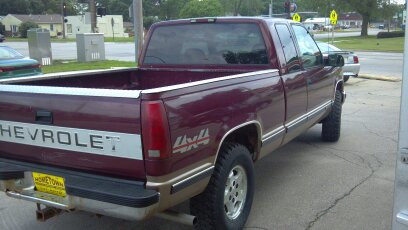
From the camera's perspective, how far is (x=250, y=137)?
13.7ft

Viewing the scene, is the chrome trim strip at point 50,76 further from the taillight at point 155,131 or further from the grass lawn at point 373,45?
the grass lawn at point 373,45

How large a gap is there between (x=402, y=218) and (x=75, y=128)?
7.18 feet

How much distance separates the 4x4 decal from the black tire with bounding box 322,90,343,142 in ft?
12.9

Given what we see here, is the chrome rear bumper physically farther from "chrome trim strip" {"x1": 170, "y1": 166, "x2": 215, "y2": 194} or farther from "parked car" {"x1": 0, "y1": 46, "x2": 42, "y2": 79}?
"parked car" {"x1": 0, "y1": 46, "x2": 42, "y2": 79}

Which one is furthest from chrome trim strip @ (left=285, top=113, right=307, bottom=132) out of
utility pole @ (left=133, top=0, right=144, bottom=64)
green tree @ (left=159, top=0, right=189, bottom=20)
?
green tree @ (left=159, top=0, right=189, bottom=20)

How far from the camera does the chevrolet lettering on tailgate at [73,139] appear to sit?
295 cm

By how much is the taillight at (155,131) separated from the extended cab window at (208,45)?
2218 millimetres

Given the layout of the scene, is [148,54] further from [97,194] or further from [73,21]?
[73,21]

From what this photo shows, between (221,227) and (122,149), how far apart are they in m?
1.12

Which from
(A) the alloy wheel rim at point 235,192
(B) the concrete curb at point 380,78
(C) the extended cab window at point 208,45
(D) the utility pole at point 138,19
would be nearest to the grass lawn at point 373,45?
(B) the concrete curb at point 380,78

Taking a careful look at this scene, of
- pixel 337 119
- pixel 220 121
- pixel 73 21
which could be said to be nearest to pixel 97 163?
pixel 220 121

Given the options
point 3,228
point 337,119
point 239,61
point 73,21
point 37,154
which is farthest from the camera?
point 73,21

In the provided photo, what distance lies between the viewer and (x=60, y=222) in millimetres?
4234

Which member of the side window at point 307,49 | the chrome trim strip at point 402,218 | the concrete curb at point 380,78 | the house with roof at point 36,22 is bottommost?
the concrete curb at point 380,78
